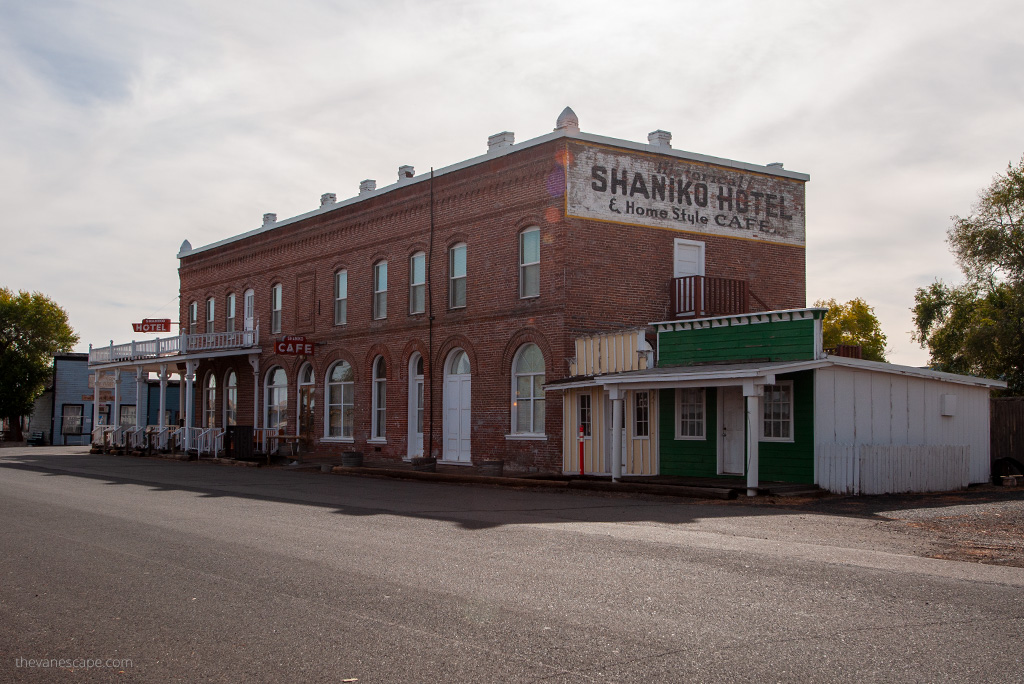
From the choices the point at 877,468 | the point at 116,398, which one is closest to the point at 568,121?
the point at 877,468

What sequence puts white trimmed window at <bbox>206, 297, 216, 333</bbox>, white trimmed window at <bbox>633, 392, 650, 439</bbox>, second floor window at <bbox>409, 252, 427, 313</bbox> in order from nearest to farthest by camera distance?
white trimmed window at <bbox>633, 392, 650, 439</bbox>, second floor window at <bbox>409, 252, 427, 313</bbox>, white trimmed window at <bbox>206, 297, 216, 333</bbox>

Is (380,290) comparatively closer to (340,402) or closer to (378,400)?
(378,400)

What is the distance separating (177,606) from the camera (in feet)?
25.4

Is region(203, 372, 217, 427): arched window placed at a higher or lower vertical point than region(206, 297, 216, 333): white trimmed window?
lower

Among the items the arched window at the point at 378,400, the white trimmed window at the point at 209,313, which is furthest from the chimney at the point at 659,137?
the white trimmed window at the point at 209,313

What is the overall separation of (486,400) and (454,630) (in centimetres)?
1979

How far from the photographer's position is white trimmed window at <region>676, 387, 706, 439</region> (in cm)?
2180

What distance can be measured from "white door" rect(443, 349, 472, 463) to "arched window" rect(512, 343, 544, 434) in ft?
6.87

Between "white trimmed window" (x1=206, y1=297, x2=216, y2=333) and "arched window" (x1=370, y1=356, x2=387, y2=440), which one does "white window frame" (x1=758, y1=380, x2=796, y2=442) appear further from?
"white trimmed window" (x1=206, y1=297, x2=216, y2=333)

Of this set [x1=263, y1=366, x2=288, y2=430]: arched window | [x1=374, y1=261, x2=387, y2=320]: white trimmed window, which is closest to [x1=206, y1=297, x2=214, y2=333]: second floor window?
[x1=263, y1=366, x2=288, y2=430]: arched window

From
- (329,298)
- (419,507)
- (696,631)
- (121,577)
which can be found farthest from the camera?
(329,298)

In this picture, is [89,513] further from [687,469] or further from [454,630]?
[687,469]

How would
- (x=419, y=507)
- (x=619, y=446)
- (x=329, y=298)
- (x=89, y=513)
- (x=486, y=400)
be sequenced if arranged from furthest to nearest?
(x=329, y=298) → (x=486, y=400) → (x=619, y=446) → (x=419, y=507) → (x=89, y=513)

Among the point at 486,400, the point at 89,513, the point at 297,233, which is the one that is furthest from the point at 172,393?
the point at 89,513
